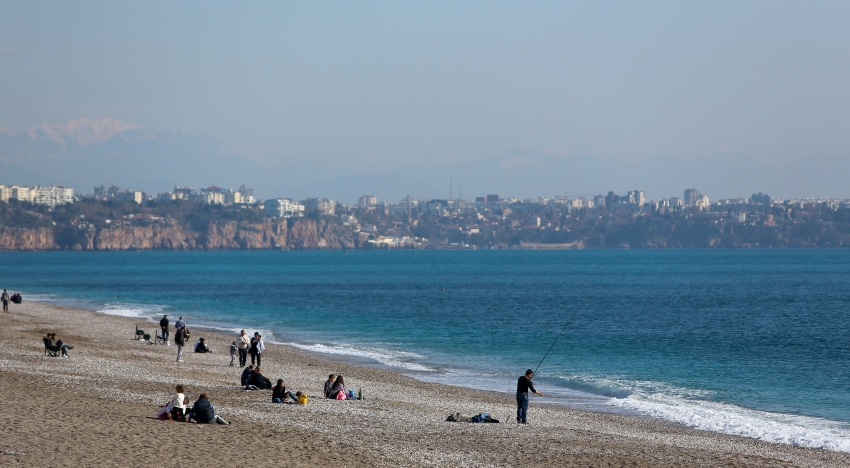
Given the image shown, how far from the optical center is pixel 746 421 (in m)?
20.5

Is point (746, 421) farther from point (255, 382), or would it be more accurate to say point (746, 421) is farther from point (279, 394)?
point (255, 382)

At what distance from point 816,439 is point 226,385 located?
14.9 metres

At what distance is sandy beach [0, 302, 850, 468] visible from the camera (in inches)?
519

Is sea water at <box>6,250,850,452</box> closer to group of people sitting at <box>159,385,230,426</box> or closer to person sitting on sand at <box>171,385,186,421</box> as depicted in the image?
group of people sitting at <box>159,385,230,426</box>

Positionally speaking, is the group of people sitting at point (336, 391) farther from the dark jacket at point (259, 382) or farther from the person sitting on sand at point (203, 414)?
the person sitting on sand at point (203, 414)

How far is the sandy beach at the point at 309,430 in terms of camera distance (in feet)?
43.2

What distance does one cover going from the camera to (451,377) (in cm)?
2875

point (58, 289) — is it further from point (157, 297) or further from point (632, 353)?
point (632, 353)

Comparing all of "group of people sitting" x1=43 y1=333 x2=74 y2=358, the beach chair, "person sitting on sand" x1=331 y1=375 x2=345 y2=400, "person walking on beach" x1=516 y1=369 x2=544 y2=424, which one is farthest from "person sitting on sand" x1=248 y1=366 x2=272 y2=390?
the beach chair

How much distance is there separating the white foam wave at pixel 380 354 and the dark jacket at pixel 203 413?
1509 cm

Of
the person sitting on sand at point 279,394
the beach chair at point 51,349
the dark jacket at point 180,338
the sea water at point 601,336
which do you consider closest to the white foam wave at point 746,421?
the sea water at point 601,336

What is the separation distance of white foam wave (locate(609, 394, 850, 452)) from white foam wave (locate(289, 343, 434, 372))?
9578 mm

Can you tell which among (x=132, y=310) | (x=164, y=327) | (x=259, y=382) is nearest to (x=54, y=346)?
(x=164, y=327)

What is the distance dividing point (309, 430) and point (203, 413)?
81.3 inches
